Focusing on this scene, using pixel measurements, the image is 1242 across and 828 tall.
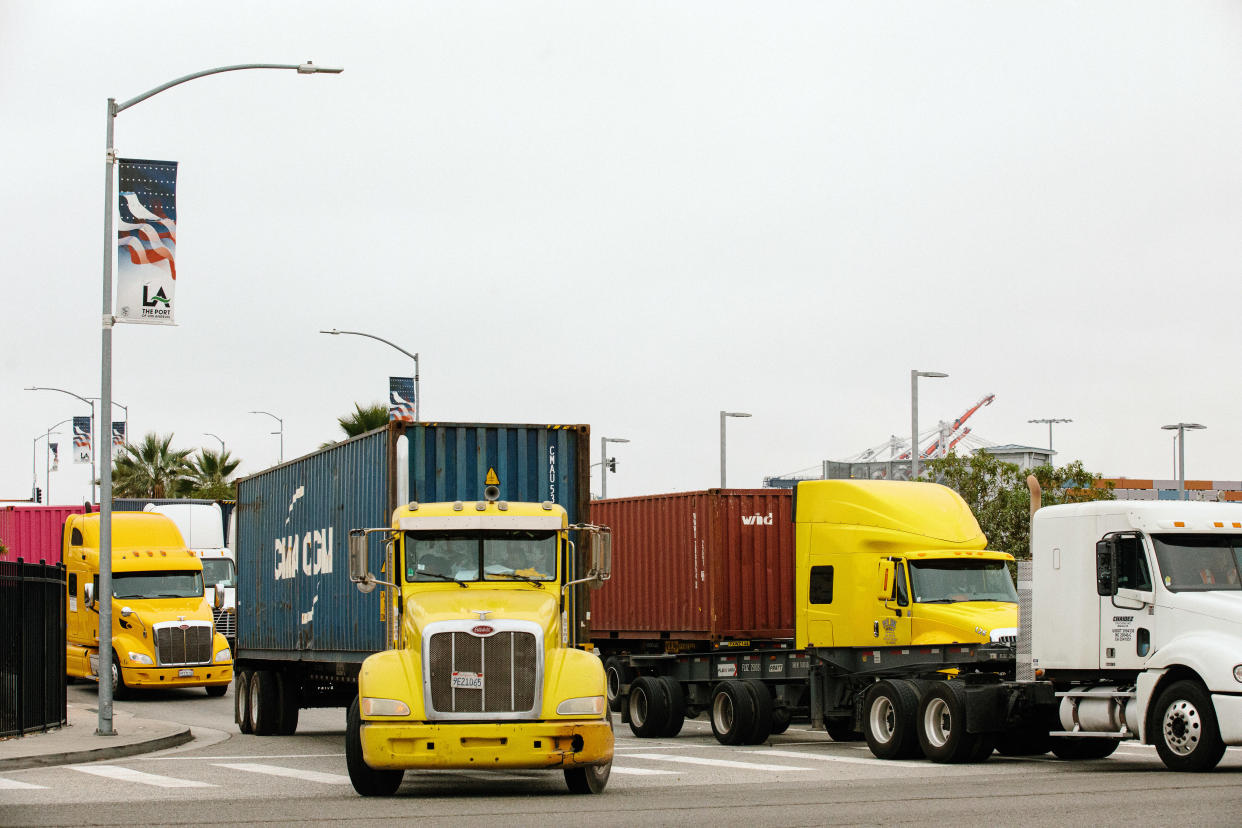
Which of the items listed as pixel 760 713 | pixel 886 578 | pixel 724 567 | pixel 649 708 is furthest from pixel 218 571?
pixel 886 578

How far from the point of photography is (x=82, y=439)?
A: 61.9 m

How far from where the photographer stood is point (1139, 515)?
1709 centimetres

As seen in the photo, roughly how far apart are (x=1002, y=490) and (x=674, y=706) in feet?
59.0

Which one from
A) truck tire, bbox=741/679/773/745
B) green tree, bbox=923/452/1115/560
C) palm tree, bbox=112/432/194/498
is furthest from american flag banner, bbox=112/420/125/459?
truck tire, bbox=741/679/773/745

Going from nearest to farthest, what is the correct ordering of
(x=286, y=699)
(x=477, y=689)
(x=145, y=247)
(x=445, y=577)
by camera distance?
(x=477, y=689), (x=445, y=577), (x=145, y=247), (x=286, y=699)

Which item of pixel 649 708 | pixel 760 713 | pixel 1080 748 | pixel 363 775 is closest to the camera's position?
pixel 363 775

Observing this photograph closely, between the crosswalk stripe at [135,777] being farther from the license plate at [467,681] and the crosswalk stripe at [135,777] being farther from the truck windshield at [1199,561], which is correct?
the truck windshield at [1199,561]

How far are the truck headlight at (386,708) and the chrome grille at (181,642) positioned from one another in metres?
18.5

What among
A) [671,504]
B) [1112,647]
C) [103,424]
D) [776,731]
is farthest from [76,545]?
[1112,647]

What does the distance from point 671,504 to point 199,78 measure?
9.38m

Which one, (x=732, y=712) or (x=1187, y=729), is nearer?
(x=1187, y=729)

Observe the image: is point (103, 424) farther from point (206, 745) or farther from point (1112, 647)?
point (1112, 647)

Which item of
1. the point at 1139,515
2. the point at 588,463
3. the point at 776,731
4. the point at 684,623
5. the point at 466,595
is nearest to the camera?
the point at 466,595

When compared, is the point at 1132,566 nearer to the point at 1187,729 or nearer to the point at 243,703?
the point at 1187,729
